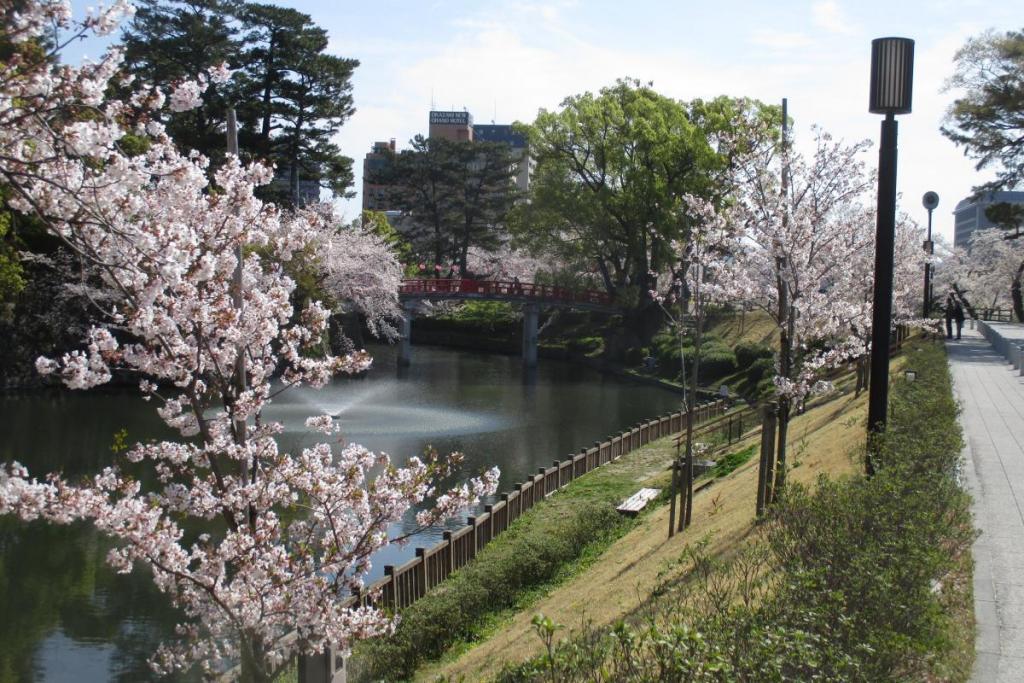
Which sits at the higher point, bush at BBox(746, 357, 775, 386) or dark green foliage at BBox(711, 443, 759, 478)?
bush at BBox(746, 357, 775, 386)

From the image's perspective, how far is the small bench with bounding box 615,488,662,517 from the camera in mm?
18781

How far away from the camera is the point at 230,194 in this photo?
8219mm

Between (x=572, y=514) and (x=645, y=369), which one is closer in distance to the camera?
(x=572, y=514)

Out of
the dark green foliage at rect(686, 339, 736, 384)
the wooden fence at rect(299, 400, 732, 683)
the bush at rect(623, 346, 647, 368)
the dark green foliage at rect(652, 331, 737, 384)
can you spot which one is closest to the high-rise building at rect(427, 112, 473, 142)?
the bush at rect(623, 346, 647, 368)

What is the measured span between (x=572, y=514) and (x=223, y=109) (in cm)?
2957

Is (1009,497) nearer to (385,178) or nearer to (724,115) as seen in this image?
(724,115)

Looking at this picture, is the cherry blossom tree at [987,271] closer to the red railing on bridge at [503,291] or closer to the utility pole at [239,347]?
the red railing on bridge at [503,291]

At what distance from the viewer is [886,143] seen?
991cm

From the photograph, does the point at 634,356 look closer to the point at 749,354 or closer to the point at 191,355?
the point at 749,354

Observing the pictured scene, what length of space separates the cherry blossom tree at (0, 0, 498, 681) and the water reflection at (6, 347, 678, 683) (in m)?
5.40

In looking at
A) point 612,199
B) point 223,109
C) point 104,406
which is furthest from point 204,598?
point 612,199

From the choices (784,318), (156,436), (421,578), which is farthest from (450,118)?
(421,578)

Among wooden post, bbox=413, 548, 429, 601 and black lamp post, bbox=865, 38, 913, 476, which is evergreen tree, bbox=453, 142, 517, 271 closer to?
wooden post, bbox=413, 548, 429, 601

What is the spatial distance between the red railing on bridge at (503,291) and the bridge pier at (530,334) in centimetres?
88
